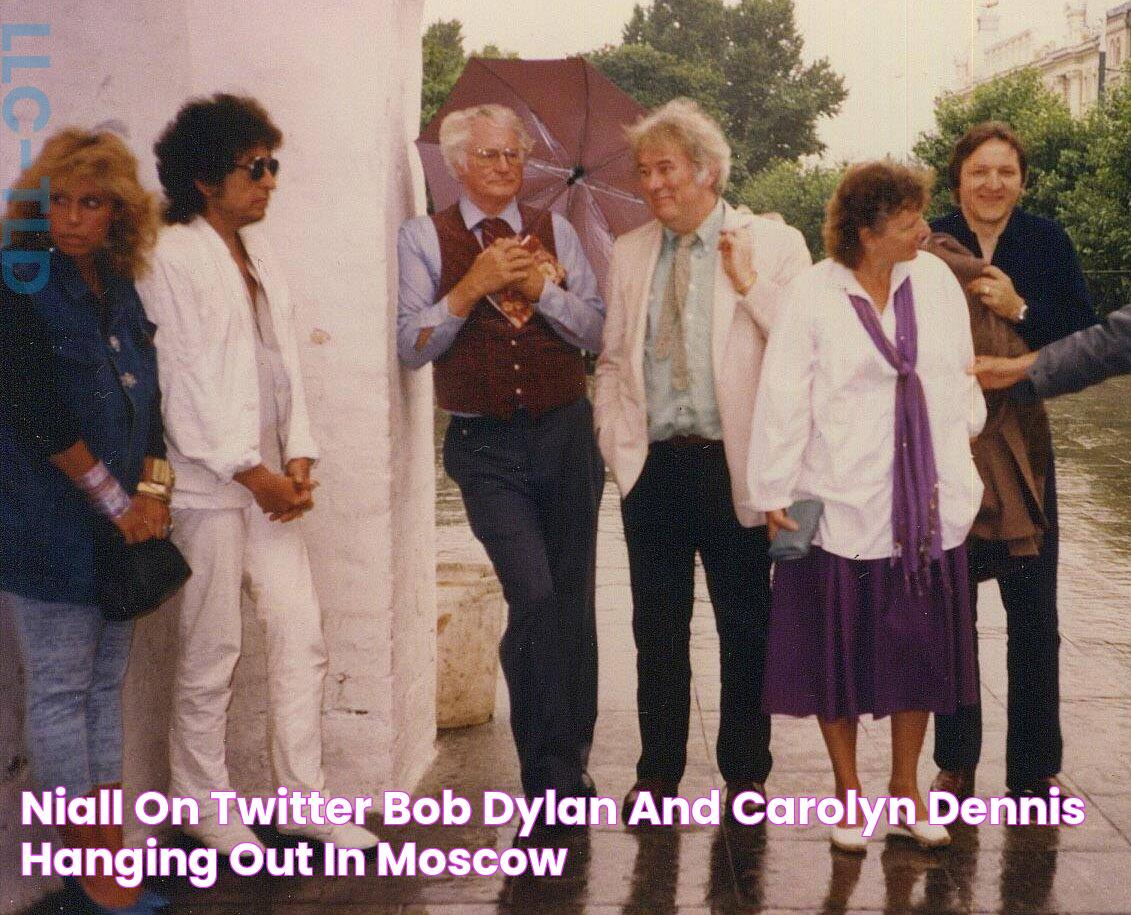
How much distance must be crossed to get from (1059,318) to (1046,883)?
5.34 feet

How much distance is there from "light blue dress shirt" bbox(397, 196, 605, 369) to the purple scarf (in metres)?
0.81

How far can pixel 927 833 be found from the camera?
4418 mm

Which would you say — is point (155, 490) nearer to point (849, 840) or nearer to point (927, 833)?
point (849, 840)

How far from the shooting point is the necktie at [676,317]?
4.52 metres

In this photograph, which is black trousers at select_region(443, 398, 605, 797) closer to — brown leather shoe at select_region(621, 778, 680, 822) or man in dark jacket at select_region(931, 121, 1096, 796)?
brown leather shoe at select_region(621, 778, 680, 822)

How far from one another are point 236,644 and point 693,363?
59.9 inches

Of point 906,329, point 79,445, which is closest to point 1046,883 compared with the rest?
point 906,329

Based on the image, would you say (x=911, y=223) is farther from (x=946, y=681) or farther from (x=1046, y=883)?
(x=1046, y=883)

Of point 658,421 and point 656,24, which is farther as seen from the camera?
point 656,24

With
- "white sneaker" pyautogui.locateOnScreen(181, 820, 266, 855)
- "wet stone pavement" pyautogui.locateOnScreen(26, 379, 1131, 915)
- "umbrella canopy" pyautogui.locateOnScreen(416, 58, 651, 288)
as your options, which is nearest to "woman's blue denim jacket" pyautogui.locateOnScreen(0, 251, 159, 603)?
"white sneaker" pyautogui.locateOnScreen(181, 820, 266, 855)

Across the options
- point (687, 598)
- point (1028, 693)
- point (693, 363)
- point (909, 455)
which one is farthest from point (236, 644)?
point (1028, 693)

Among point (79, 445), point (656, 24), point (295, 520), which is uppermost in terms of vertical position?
point (656, 24)

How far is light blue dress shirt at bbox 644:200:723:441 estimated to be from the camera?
4.51 m

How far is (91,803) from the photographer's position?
3.73m
